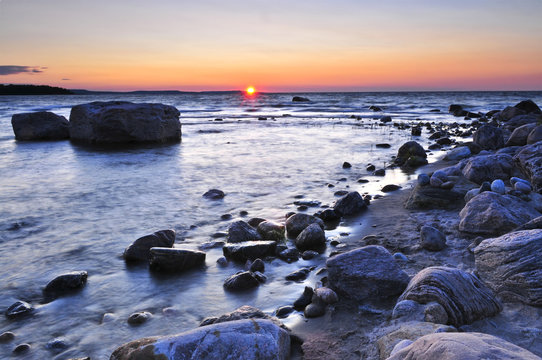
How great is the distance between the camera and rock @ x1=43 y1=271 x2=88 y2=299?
12.5 feet

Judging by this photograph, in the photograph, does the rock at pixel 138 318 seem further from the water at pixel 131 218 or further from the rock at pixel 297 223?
the rock at pixel 297 223

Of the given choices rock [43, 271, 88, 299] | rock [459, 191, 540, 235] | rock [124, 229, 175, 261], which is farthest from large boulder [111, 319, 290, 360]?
rock [459, 191, 540, 235]

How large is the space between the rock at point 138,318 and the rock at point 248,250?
52.0 inches

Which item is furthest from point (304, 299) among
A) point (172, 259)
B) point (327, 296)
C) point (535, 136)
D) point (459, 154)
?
point (459, 154)

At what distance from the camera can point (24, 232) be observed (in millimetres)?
5387

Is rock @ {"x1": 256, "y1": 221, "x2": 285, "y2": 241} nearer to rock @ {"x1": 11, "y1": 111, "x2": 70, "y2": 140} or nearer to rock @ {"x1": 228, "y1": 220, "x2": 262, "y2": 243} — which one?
rock @ {"x1": 228, "y1": 220, "x2": 262, "y2": 243}

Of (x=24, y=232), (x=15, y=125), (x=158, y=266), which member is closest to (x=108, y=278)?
(x=158, y=266)

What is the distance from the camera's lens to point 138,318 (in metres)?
3.29

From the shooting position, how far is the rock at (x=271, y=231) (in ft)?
16.5

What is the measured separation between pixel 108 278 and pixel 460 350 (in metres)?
3.53

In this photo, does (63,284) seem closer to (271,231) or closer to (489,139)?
(271,231)

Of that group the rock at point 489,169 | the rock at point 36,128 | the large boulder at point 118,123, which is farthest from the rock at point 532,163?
the rock at point 36,128

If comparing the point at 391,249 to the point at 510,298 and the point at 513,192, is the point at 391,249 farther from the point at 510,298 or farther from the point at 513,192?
the point at 513,192

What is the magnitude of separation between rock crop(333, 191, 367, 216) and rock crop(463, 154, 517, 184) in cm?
205
